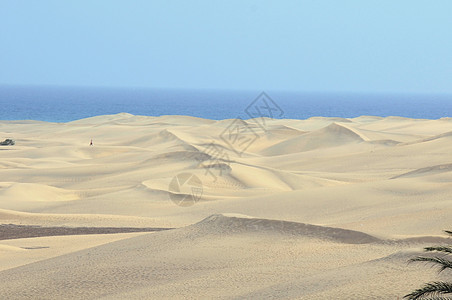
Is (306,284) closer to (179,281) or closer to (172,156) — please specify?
(179,281)

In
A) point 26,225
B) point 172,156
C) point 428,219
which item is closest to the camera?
point 428,219

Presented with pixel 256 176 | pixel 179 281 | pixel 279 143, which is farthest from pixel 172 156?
pixel 179 281

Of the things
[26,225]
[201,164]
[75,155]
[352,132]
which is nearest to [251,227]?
[26,225]

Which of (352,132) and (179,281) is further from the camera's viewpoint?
(352,132)

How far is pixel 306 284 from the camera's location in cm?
920

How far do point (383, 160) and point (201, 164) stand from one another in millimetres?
8992

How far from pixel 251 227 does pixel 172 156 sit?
62.5 feet

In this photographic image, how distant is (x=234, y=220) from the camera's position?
1391cm

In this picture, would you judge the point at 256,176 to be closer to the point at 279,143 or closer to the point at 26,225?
the point at 26,225

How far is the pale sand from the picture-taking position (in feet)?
32.9

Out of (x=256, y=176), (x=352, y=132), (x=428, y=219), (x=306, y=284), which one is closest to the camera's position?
(x=306, y=284)

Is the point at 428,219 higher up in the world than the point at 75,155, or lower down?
higher up

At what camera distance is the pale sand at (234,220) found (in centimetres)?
1003

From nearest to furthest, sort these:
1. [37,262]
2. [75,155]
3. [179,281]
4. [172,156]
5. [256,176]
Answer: [179,281]
[37,262]
[256,176]
[172,156]
[75,155]
